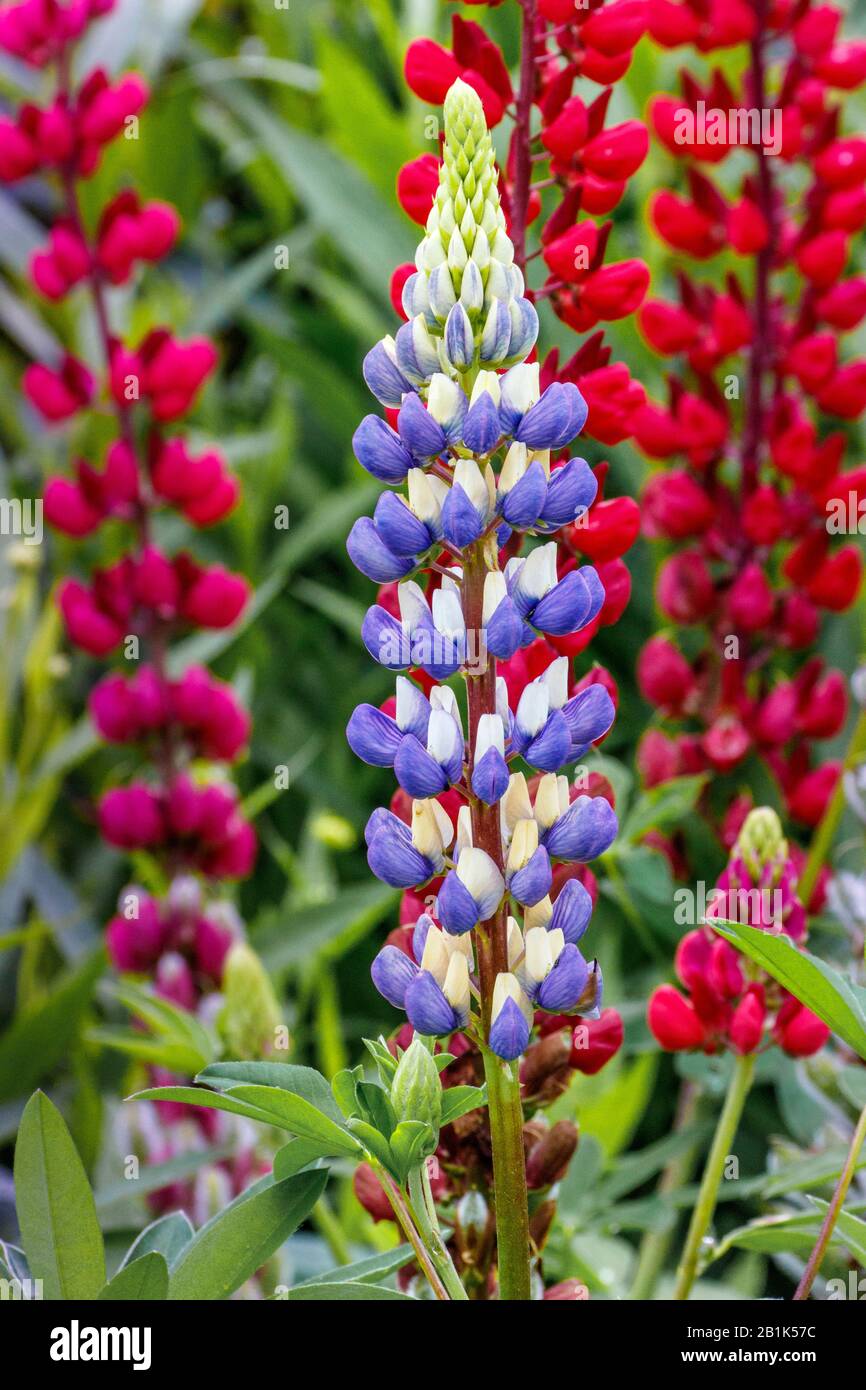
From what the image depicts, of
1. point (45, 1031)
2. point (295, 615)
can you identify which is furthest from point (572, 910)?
point (295, 615)

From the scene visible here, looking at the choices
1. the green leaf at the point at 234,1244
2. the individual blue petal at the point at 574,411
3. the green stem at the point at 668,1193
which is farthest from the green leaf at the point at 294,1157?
the green stem at the point at 668,1193

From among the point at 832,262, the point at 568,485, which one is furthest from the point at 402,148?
the point at 568,485

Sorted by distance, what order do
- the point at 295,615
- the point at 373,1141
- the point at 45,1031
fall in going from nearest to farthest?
the point at 373,1141 < the point at 45,1031 < the point at 295,615

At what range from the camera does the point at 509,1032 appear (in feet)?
1.33

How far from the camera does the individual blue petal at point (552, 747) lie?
42 cm

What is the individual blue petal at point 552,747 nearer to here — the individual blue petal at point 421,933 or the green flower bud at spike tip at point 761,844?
the individual blue petal at point 421,933

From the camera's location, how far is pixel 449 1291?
1.40 ft

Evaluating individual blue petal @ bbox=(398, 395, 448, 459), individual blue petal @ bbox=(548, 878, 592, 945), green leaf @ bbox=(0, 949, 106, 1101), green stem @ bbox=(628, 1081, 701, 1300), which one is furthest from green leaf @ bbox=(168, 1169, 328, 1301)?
green leaf @ bbox=(0, 949, 106, 1101)

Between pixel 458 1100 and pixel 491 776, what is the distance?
9 centimetres

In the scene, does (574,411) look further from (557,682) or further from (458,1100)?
(458,1100)

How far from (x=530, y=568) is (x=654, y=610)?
0.68 meters

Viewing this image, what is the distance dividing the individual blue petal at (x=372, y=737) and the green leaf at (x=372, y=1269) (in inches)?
5.9

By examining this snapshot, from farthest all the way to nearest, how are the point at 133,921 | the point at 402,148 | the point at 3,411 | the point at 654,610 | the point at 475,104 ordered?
the point at 3,411 → the point at 402,148 → the point at 654,610 → the point at 133,921 → the point at 475,104
